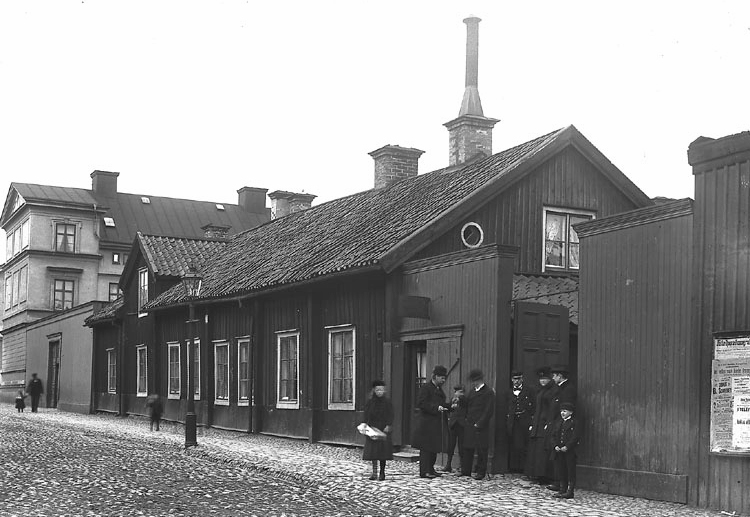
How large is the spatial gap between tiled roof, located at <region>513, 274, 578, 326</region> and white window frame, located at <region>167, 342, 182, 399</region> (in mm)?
13960

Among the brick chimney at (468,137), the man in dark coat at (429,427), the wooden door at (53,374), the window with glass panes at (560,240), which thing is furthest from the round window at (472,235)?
the wooden door at (53,374)

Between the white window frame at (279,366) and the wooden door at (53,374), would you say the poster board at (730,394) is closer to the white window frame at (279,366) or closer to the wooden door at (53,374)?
the white window frame at (279,366)

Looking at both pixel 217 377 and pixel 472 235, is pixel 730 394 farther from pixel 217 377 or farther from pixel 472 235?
pixel 217 377

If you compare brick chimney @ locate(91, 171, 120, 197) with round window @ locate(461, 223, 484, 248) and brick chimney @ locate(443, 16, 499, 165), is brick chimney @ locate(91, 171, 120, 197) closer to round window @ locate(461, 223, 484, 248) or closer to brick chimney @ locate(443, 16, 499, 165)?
brick chimney @ locate(443, 16, 499, 165)

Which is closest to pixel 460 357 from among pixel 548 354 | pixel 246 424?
pixel 548 354

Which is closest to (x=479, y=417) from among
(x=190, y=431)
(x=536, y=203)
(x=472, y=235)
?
(x=472, y=235)

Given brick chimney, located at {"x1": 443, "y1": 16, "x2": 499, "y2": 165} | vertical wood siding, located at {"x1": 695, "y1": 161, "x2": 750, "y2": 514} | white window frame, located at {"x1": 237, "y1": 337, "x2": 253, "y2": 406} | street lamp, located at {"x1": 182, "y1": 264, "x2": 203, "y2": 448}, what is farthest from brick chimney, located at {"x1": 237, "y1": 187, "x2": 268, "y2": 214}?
vertical wood siding, located at {"x1": 695, "y1": 161, "x2": 750, "y2": 514}

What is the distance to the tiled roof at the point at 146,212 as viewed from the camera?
63.3 metres

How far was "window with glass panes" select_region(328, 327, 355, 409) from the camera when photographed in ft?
67.5

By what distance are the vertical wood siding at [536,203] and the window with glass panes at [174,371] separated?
12.8 metres

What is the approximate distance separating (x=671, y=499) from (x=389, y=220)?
1013cm

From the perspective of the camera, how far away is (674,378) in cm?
1287

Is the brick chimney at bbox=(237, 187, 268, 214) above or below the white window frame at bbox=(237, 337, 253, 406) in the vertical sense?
above

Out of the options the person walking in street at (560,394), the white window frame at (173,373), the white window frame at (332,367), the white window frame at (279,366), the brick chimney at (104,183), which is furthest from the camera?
the brick chimney at (104,183)
